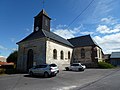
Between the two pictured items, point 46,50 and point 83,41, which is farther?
point 83,41

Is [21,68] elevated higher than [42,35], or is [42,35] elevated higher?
[42,35]

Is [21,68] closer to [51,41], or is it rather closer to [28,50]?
[28,50]

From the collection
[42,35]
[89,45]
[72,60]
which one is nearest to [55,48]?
[42,35]

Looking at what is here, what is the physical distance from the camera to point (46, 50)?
85.3 ft

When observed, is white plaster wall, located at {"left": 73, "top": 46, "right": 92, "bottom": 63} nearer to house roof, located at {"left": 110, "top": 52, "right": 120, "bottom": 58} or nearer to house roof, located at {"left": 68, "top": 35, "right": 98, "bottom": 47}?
house roof, located at {"left": 68, "top": 35, "right": 98, "bottom": 47}

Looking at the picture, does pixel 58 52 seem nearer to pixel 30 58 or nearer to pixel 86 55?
pixel 30 58

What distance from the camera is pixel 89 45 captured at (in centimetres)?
3825

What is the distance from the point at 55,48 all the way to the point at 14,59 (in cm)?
2516

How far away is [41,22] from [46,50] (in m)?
7.94

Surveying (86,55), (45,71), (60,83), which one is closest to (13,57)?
(86,55)

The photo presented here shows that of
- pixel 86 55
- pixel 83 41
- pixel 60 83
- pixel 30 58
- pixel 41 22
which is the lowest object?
pixel 60 83

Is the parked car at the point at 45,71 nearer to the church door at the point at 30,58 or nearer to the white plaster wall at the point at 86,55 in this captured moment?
the church door at the point at 30,58

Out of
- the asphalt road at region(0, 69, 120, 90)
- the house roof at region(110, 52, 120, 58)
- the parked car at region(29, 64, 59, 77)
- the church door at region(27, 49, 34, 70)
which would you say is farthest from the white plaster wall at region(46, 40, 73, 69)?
the house roof at region(110, 52, 120, 58)

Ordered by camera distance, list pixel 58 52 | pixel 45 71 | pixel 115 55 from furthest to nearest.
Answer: pixel 115 55
pixel 58 52
pixel 45 71
